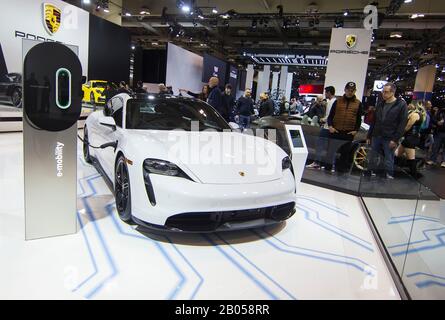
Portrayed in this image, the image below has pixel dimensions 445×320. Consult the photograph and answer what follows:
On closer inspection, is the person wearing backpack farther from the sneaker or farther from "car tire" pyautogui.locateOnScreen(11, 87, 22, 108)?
"car tire" pyautogui.locateOnScreen(11, 87, 22, 108)

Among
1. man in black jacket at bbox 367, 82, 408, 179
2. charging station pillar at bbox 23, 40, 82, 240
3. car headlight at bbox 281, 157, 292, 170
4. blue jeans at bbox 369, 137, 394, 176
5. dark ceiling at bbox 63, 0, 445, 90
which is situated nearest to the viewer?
charging station pillar at bbox 23, 40, 82, 240

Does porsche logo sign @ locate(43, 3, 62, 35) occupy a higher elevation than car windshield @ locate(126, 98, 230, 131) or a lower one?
higher

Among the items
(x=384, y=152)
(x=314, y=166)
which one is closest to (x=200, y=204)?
(x=384, y=152)

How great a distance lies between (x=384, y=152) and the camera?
4.81 metres

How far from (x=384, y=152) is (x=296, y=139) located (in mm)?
1329

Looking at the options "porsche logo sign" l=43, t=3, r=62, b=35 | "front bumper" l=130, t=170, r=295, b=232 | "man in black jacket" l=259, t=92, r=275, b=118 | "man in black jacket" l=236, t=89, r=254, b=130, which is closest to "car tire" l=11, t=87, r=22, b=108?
"porsche logo sign" l=43, t=3, r=62, b=35

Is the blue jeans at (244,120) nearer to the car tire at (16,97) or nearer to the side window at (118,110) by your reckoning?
the side window at (118,110)

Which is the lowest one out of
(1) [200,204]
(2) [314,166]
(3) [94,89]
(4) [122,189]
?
(2) [314,166]

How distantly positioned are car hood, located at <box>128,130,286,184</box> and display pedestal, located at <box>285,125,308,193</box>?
A: 3.77ft

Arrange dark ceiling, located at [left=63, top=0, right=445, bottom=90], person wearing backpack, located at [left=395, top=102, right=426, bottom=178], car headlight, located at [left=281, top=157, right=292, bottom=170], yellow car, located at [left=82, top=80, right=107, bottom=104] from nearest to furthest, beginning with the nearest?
car headlight, located at [left=281, top=157, right=292, bottom=170] → person wearing backpack, located at [left=395, top=102, right=426, bottom=178] → dark ceiling, located at [left=63, top=0, right=445, bottom=90] → yellow car, located at [left=82, top=80, right=107, bottom=104]

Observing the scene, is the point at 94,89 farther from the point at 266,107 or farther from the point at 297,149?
the point at 297,149

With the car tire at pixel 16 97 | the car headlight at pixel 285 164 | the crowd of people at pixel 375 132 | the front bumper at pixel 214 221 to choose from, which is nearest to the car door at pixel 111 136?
the front bumper at pixel 214 221

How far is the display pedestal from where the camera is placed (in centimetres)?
449

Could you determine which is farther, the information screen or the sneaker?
the sneaker
